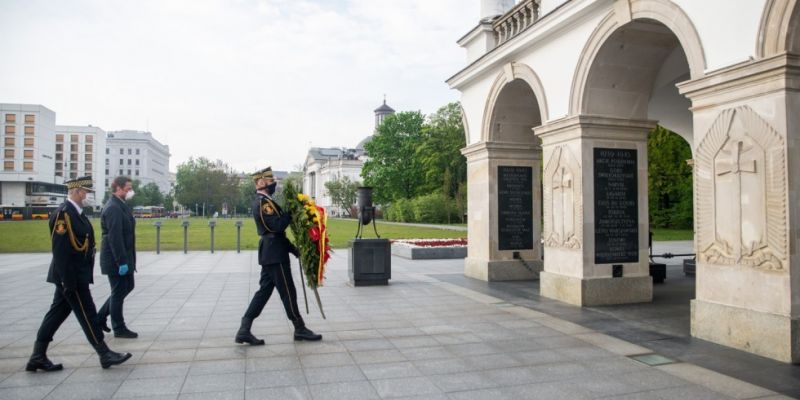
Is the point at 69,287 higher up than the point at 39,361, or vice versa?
the point at 69,287

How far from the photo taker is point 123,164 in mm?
139000

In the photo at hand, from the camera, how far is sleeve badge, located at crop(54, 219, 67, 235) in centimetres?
510

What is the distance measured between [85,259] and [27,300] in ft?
17.6

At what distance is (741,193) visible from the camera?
5812mm

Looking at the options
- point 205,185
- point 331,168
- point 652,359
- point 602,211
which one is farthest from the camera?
point 331,168

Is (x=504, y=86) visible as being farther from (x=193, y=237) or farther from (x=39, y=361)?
(x=193, y=237)

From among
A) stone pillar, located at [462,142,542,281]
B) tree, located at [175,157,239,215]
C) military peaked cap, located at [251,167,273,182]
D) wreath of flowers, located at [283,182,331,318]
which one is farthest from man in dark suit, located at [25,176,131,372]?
tree, located at [175,157,239,215]

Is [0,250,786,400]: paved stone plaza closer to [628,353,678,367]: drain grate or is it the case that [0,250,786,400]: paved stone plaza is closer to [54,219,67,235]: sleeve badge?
[628,353,678,367]: drain grate

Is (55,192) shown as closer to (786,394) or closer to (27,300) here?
(27,300)

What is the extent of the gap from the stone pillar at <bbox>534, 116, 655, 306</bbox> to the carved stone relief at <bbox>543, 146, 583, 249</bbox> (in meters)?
0.02

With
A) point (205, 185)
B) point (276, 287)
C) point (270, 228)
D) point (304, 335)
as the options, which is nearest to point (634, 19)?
point (270, 228)

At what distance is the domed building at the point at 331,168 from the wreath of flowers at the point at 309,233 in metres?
92.2

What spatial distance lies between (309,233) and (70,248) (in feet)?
7.89

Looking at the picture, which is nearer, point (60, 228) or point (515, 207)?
point (60, 228)
